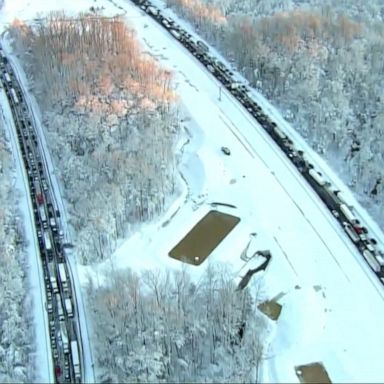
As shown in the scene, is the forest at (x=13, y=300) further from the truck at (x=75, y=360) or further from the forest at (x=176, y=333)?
the forest at (x=176, y=333)

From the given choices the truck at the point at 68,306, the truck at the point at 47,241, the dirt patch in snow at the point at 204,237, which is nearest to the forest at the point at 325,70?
the dirt patch in snow at the point at 204,237

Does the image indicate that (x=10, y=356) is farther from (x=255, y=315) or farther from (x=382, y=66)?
(x=382, y=66)

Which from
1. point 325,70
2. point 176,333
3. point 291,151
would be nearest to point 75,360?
point 176,333

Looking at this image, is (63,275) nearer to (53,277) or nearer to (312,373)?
(53,277)

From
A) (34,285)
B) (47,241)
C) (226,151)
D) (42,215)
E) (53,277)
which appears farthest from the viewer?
(226,151)

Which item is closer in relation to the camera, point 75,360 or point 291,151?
point 75,360

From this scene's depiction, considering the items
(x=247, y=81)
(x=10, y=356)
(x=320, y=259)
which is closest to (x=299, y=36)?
(x=247, y=81)

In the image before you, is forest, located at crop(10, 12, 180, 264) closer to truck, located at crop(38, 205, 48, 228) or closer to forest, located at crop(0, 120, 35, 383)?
truck, located at crop(38, 205, 48, 228)
